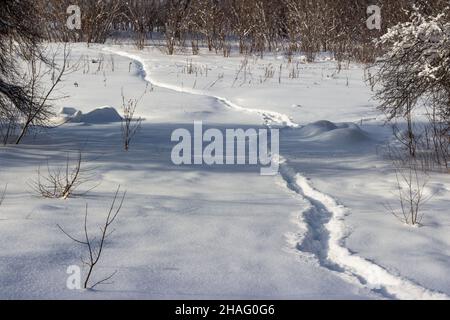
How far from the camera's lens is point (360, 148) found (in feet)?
21.6

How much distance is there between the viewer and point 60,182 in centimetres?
439

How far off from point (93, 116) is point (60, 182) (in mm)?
3278

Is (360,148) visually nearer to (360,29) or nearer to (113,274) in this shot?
(113,274)

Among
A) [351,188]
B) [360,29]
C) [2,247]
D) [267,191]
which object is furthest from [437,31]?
[360,29]

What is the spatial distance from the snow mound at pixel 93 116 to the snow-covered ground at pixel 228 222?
0.07ft

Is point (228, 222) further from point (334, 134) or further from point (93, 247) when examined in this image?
point (334, 134)

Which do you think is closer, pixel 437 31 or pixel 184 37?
pixel 437 31

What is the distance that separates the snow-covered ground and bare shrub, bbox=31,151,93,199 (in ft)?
0.22

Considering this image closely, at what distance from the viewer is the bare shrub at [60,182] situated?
4.06m

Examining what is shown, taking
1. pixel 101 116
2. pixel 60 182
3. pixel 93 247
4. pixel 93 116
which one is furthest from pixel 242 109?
pixel 93 247

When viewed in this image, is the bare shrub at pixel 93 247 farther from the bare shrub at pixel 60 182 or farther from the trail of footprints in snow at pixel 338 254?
the trail of footprints in snow at pixel 338 254

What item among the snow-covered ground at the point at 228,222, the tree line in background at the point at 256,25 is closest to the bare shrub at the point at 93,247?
the snow-covered ground at the point at 228,222
